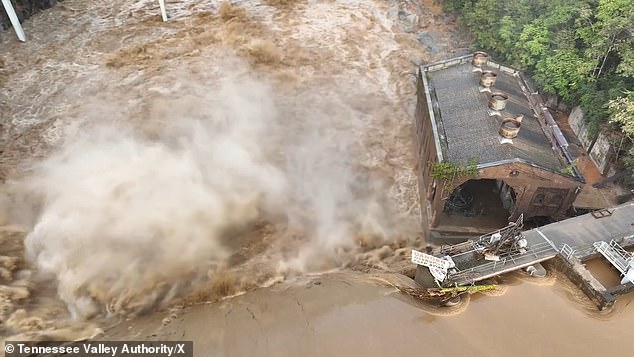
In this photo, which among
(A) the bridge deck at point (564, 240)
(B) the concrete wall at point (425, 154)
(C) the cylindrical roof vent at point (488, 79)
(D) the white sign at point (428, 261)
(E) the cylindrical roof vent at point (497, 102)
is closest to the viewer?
(D) the white sign at point (428, 261)

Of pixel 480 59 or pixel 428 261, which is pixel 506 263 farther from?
pixel 480 59

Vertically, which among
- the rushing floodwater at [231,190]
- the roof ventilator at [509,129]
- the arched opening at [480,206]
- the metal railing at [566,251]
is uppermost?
the roof ventilator at [509,129]

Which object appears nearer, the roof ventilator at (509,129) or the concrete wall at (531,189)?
the concrete wall at (531,189)

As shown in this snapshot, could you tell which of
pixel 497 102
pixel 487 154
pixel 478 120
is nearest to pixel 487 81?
pixel 497 102

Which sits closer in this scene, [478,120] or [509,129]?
[509,129]

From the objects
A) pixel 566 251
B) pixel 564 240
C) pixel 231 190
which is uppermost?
pixel 566 251

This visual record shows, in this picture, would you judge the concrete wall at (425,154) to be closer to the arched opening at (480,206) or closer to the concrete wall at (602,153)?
the arched opening at (480,206)

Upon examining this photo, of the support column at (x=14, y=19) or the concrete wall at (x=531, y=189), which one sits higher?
the support column at (x=14, y=19)

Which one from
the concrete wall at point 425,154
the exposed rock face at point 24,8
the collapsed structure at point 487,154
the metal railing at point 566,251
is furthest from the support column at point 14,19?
the metal railing at point 566,251
